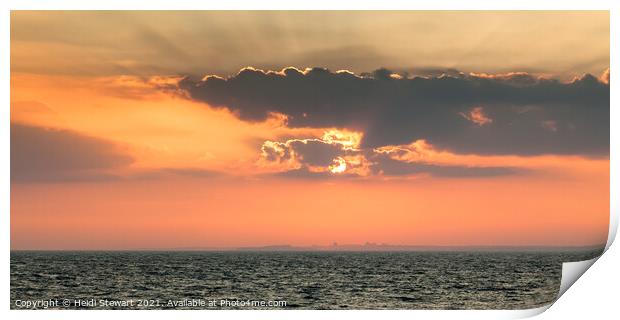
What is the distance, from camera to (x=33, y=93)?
17.7 m

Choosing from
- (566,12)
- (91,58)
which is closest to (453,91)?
(566,12)

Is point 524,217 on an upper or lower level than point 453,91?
lower

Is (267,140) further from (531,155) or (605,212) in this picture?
(605,212)

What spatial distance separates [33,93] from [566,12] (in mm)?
10224

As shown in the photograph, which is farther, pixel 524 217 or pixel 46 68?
pixel 524 217

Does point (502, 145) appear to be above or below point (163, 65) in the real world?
below

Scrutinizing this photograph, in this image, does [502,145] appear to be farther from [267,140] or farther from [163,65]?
[163,65]

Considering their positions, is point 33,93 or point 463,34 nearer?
point 463,34

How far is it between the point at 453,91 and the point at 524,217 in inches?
131

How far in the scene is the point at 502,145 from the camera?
20.1 m
